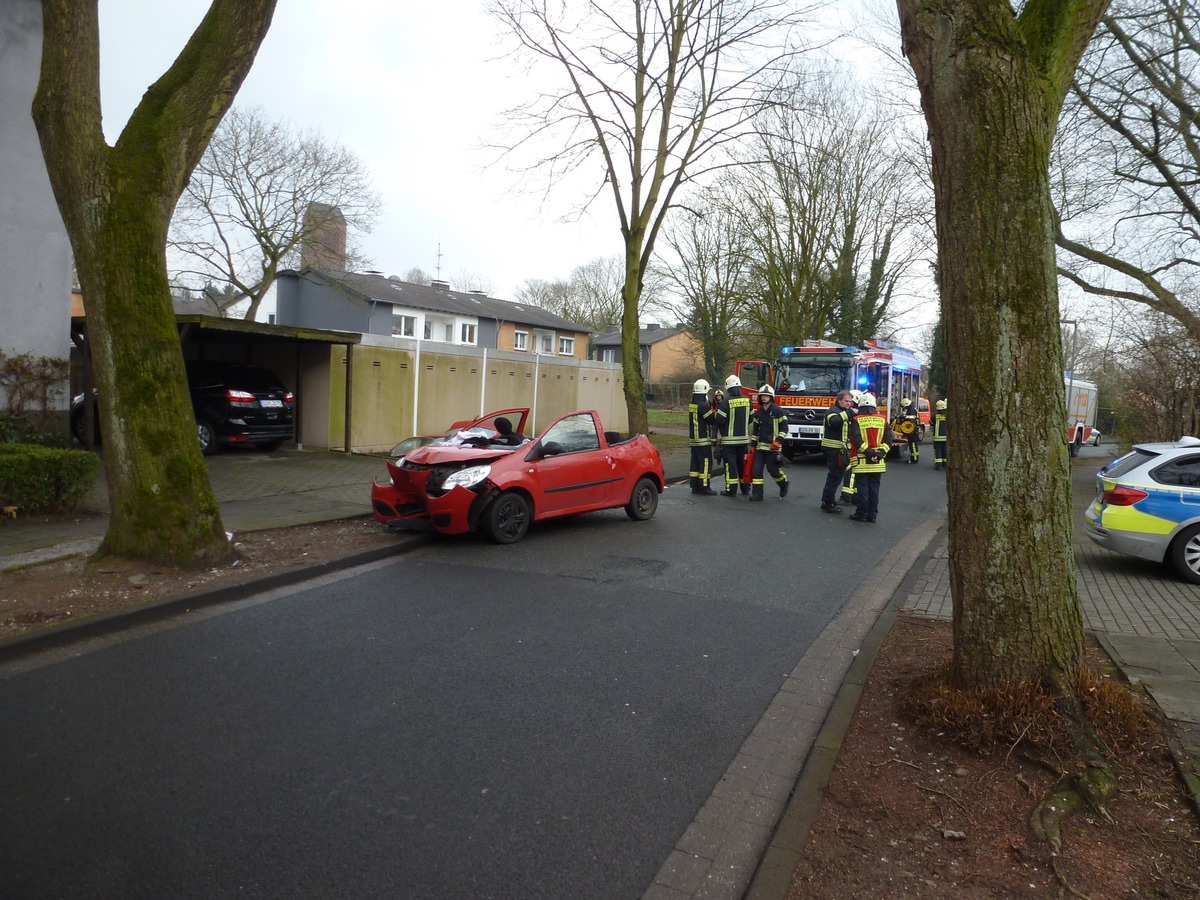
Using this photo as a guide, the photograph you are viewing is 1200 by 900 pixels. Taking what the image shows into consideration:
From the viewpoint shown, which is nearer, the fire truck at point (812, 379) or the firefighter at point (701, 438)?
the firefighter at point (701, 438)

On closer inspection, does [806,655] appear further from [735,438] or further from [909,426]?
[909,426]

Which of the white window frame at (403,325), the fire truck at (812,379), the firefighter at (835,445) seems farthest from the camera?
the white window frame at (403,325)

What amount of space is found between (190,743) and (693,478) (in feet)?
36.9

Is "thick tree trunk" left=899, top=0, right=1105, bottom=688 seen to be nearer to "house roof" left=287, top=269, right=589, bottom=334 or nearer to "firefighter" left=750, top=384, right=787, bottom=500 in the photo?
"firefighter" left=750, top=384, right=787, bottom=500

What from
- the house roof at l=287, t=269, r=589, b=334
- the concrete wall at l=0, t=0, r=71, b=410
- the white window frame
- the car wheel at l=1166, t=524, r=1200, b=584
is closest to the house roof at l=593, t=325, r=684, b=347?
the house roof at l=287, t=269, r=589, b=334

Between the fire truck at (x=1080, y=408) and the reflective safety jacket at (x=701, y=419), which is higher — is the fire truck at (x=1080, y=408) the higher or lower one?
the higher one

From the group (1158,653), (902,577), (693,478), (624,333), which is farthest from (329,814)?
(624,333)

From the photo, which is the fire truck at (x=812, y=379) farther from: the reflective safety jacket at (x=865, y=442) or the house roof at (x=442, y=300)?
the house roof at (x=442, y=300)

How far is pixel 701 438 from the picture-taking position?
1452 centimetres

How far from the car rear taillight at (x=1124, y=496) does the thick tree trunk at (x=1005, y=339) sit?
569 cm

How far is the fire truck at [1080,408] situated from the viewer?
3281cm

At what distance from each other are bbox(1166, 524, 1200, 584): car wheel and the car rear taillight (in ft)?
1.66

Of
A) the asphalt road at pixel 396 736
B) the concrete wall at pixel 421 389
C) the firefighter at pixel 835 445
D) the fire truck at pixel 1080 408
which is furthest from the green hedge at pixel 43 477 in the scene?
the fire truck at pixel 1080 408

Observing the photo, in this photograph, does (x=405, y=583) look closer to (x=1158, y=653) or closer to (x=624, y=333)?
(x=1158, y=653)
